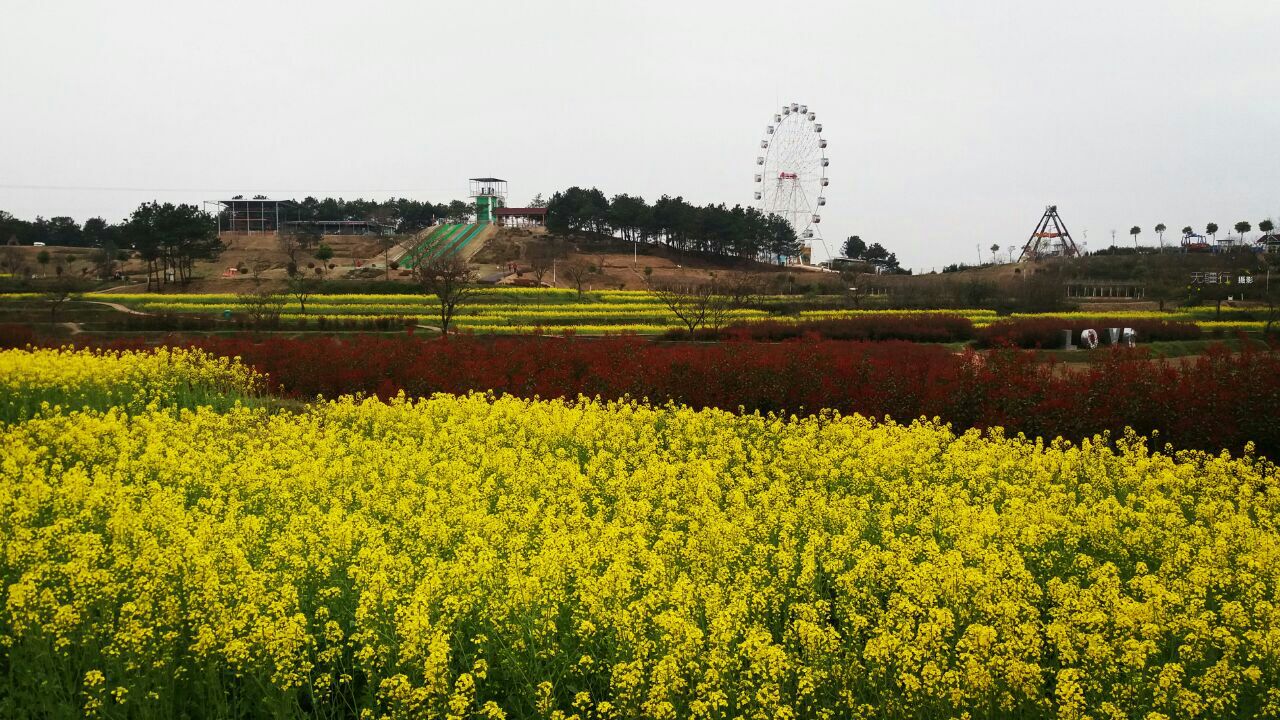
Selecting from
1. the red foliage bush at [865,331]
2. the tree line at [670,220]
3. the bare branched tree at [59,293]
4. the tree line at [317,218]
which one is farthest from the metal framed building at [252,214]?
the red foliage bush at [865,331]

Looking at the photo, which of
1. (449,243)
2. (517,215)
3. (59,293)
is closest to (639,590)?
(59,293)

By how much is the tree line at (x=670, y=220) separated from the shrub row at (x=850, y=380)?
55.8m

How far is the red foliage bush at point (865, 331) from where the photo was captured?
2745cm

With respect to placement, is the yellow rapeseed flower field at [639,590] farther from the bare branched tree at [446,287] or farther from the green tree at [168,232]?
the green tree at [168,232]

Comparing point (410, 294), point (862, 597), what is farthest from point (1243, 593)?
point (410, 294)

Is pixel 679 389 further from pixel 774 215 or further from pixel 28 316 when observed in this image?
pixel 774 215

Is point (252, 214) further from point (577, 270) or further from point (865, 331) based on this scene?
point (865, 331)

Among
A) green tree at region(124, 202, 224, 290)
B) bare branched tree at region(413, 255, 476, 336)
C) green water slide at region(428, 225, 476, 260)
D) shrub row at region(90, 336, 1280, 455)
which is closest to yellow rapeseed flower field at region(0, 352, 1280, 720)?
shrub row at region(90, 336, 1280, 455)

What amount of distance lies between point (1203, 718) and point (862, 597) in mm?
1622

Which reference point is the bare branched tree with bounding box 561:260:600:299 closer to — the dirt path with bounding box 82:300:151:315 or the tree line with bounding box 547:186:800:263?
the tree line with bounding box 547:186:800:263

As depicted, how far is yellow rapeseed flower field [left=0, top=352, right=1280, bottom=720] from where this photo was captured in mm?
4273

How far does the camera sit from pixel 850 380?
13250 mm

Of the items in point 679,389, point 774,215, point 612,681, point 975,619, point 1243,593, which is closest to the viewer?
point 612,681

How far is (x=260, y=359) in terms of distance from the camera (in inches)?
661
